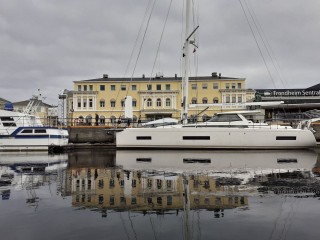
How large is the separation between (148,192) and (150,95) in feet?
239

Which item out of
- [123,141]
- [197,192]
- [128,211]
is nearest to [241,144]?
[123,141]

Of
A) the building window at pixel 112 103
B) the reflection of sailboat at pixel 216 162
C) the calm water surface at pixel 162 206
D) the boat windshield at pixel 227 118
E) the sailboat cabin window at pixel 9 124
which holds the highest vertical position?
the building window at pixel 112 103

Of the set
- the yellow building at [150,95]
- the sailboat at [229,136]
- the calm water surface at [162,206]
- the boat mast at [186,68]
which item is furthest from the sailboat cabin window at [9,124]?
the yellow building at [150,95]

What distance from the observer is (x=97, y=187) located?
10.7 metres

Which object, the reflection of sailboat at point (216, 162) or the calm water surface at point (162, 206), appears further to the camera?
the reflection of sailboat at point (216, 162)

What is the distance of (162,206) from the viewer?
812 cm

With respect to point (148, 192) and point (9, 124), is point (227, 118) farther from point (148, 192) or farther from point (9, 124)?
point (9, 124)

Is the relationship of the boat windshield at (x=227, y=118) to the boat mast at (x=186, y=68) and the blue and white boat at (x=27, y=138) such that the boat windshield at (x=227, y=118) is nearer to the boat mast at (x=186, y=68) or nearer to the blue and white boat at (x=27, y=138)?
the boat mast at (x=186, y=68)

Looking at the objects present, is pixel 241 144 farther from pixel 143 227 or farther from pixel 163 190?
pixel 143 227

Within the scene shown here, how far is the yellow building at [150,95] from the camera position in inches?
3228

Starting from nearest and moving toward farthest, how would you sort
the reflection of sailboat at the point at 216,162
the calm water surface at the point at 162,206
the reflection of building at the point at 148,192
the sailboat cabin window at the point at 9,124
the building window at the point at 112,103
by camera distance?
the calm water surface at the point at 162,206 → the reflection of building at the point at 148,192 → the reflection of sailboat at the point at 216,162 → the sailboat cabin window at the point at 9,124 → the building window at the point at 112,103

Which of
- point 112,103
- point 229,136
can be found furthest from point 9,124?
point 112,103

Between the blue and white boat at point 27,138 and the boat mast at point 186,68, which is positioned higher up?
the boat mast at point 186,68

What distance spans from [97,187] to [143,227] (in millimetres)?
4471
